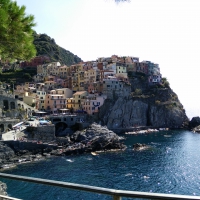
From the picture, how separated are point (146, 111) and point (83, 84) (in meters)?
19.2

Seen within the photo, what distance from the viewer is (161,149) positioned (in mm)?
40156

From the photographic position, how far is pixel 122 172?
1099 inches

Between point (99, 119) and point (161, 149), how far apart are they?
21.0 metres

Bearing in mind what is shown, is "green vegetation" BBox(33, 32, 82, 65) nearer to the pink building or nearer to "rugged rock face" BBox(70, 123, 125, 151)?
the pink building

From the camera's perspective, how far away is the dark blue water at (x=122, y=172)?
2177 centimetres

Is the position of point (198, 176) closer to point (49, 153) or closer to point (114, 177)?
point (114, 177)

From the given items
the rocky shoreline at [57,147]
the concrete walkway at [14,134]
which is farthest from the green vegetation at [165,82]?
the concrete walkway at [14,134]

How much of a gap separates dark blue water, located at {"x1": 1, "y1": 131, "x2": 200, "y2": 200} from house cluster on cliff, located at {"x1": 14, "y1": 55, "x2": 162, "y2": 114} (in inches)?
914

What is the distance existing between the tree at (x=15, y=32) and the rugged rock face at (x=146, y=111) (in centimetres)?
5285

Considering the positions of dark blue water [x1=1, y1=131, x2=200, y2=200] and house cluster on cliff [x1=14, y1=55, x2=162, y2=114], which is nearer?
dark blue water [x1=1, y1=131, x2=200, y2=200]

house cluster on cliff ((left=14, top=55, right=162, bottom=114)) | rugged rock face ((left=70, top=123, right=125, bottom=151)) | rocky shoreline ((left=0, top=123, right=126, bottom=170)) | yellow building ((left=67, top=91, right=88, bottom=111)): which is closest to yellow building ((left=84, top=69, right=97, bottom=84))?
house cluster on cliff ((left=14, top=55, right=162, bottom=114))

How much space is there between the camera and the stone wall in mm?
39688

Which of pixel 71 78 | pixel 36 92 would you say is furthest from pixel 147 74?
pixel 36 92

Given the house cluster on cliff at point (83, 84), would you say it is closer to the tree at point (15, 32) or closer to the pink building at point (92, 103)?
the pink building at point (92, 103)
